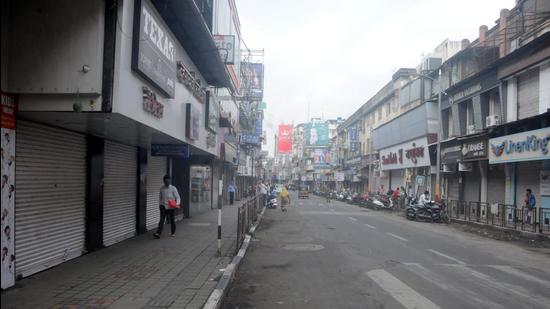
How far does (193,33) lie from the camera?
13.3 meters

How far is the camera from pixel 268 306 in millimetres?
7332

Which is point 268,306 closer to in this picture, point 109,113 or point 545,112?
point 109,113

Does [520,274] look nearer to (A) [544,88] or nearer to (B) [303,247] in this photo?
(B) [303,247]

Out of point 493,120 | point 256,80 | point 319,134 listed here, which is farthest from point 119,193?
point 319,134

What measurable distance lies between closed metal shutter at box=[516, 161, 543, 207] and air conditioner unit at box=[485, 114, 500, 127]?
257cm

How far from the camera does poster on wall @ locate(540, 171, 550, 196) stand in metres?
20.8

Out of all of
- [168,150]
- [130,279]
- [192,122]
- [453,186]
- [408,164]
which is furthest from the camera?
[408,164]

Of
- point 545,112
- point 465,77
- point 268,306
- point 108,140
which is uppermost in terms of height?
point 465,77

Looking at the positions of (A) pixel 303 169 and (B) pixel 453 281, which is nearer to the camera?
A: (B) pixel 453 281

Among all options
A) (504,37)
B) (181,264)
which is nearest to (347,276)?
(181,264)

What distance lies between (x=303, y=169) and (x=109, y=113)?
378ft

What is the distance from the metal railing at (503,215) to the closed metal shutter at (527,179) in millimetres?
1068

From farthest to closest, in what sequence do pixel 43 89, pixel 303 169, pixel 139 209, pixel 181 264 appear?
pixel 303 169, pixel 139 209, pixel 181 264, pixel 43 89

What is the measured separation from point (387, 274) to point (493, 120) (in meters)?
18.4
